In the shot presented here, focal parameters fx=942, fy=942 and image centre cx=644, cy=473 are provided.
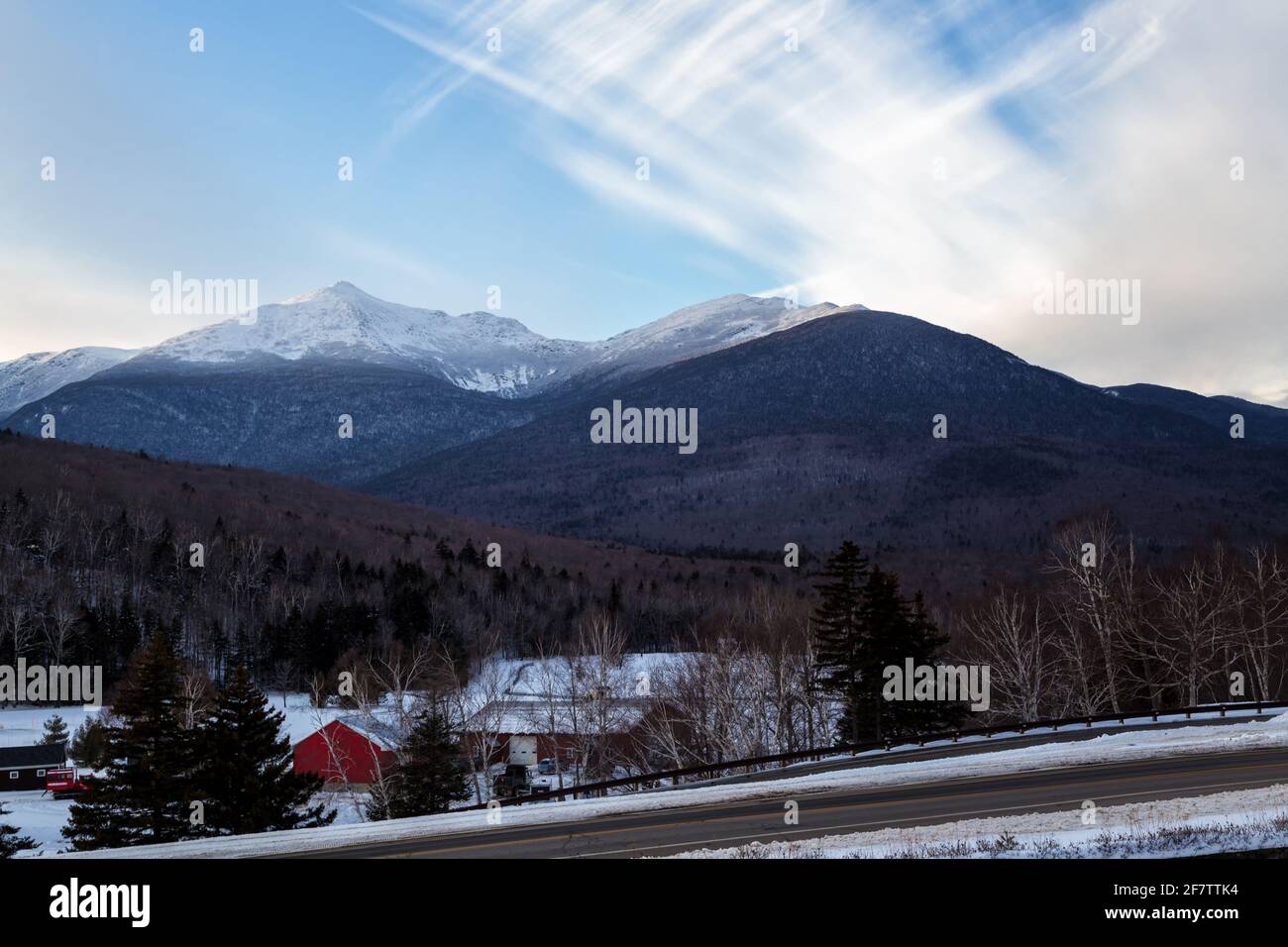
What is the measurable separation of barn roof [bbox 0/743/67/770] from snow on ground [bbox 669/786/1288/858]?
70876 millimetres

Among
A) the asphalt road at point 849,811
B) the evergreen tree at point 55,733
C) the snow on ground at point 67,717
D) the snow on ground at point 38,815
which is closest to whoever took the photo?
the asphalt road at point 849,811

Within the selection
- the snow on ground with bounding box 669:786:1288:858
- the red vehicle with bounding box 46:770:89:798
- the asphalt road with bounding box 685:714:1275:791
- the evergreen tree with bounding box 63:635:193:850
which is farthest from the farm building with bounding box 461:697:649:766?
the red vehicle with bounding box 46:770:89:798

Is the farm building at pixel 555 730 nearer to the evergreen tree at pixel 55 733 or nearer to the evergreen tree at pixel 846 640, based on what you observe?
the evergreen tree at pixel 846 640

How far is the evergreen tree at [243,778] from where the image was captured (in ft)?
110

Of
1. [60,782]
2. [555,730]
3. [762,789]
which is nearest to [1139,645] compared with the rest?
[555,730]

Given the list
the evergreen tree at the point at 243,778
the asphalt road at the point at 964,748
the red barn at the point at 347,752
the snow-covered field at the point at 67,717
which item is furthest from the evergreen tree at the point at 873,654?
the snow-covered field at the point at 67,717

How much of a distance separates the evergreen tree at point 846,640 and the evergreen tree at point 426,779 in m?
17.9

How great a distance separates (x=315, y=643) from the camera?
324 ft

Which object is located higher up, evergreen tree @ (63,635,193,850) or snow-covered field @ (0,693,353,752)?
evergreen tree @ (63,635,193,850)

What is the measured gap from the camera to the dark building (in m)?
68.6

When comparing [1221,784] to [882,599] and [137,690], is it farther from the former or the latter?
[137,690]

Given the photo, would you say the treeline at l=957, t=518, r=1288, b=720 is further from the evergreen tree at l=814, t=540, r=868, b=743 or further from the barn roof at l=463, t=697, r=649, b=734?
the barn roof at l=463, t=697, r=649, b=734

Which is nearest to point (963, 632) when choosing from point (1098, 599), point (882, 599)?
point (1098, 599)

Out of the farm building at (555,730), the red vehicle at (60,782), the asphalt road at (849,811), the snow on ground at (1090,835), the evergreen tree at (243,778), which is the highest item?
the snow on ground at (1090,835)
